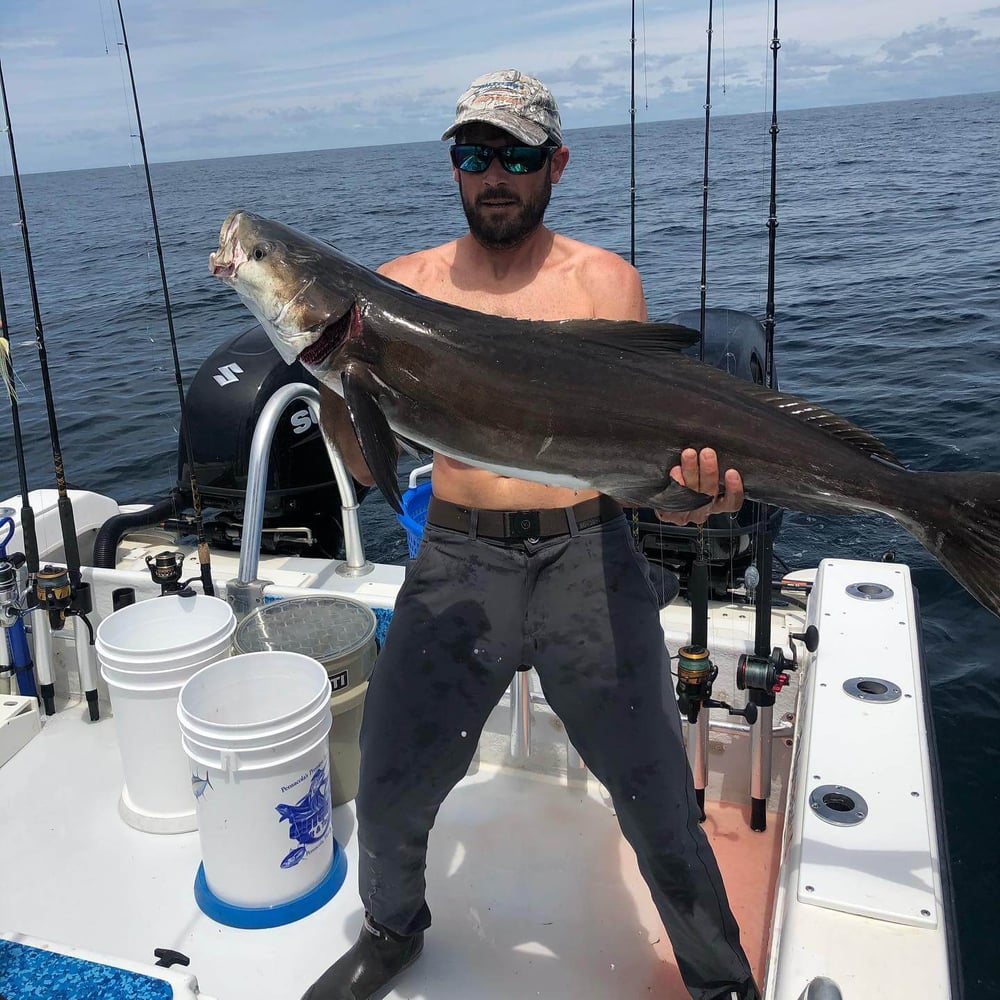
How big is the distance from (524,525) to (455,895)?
1.59m

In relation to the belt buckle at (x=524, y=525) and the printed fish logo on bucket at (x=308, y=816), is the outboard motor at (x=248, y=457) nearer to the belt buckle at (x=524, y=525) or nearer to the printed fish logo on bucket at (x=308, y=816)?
the printed fish logo on bucket at (x=308, y=816)

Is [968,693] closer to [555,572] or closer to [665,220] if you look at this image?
[555,572]

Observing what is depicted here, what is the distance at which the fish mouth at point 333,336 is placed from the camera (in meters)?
2.55

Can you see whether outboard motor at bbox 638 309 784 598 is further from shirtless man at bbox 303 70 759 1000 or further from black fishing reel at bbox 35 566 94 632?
black fishing reel at bbox 35 566 94 632

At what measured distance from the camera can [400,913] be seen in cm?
Result: 291

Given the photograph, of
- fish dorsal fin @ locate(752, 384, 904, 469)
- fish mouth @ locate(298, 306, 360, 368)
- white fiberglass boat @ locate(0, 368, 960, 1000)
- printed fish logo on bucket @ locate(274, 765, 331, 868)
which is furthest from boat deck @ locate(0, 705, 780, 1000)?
fish mouth @ locate(298, 306, 360, 368)

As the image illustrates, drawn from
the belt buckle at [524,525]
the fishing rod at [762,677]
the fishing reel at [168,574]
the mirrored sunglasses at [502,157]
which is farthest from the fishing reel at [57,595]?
the fishing rod at [762,677]

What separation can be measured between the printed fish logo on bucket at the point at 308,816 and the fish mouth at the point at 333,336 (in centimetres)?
153

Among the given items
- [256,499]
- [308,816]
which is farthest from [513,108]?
[308,816]

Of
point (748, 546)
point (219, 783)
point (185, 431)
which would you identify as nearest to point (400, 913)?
point (219, 783)

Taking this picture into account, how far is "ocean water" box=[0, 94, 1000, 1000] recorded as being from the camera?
21.3ft

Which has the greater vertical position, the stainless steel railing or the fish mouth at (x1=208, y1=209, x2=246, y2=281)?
the fish mouth at (x1=208, y1=209, x2=246, y2=281)

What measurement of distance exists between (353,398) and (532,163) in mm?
975

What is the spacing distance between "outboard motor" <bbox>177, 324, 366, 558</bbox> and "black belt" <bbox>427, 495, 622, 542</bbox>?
3.63 m
